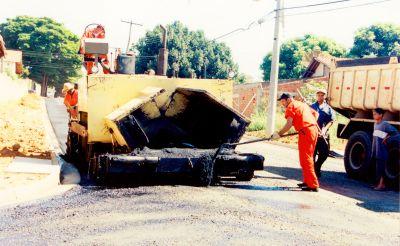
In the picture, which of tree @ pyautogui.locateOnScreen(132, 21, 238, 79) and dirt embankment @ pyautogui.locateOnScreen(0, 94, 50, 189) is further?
tree @ pyautogui.locateOnScreen(132, 21, 238, 79)

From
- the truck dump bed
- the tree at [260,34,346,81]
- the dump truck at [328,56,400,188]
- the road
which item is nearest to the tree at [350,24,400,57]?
the tree at [260,34,346,81]

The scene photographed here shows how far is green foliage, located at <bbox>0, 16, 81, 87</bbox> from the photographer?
62.3 m

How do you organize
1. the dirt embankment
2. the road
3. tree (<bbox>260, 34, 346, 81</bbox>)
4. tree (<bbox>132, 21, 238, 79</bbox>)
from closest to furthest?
the road
the dirt embankment
tree (<bbox>132, 21, 238, 79</bbox>)
tree (<bbox>260, 34, 346, 81</bbox>)

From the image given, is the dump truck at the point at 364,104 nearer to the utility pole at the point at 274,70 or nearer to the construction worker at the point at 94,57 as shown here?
the construction worker at the point at 94,57

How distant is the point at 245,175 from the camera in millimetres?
7910

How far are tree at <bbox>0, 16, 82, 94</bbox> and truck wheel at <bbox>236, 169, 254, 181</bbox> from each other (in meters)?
58.1

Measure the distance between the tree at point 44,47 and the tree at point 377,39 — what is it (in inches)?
1390

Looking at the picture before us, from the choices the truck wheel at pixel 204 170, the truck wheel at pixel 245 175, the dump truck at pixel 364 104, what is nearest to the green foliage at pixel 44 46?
the dump truck at pixel 364 104

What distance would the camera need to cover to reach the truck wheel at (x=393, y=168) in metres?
8.48

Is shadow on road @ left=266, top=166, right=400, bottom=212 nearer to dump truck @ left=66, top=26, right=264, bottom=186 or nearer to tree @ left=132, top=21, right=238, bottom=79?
dump truck @ left=66, top=26, right=264, bottom=186

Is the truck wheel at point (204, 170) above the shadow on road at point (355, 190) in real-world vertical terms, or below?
above

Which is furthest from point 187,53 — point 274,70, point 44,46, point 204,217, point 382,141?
point 204,217

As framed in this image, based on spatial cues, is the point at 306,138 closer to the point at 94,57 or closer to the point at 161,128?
the point at 161,128

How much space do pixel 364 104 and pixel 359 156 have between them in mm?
1074
